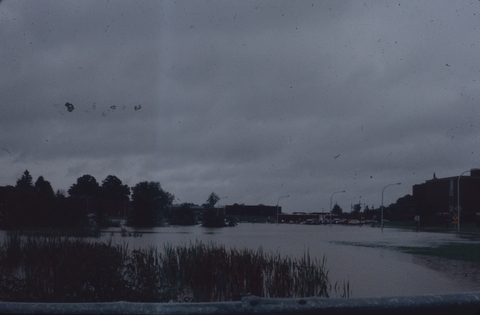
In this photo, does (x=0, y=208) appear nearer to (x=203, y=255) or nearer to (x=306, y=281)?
(x=203, y=255)

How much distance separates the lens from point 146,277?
39.7 ft

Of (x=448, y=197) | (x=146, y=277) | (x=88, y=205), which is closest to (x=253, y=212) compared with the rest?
(x=448, y=197)

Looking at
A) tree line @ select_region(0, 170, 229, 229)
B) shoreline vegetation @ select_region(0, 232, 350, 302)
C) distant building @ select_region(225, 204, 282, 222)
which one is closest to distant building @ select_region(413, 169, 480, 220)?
tree line @ select_region(0, 170, 229, 229)

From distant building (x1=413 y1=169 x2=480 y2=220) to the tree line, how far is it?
42.8 metres

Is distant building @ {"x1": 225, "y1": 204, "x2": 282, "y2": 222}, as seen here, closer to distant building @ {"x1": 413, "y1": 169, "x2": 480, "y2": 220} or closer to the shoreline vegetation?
distant building @ {"x1": 413, "y1": 169, "x2": 480, "y2": 220}

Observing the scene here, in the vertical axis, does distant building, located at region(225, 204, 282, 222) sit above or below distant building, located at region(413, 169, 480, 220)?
below

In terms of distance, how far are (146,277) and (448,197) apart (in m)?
113

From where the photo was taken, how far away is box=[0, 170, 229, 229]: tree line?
4400 cm

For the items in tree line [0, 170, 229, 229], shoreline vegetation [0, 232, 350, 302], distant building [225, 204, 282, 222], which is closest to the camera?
shoreline vegetation [0, 232, 350, 302]

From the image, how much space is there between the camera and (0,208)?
3841 centimetres

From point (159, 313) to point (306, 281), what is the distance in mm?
12816

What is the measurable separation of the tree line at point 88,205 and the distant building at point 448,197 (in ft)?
140

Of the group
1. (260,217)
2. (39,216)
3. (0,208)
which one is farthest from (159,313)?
(260,217)

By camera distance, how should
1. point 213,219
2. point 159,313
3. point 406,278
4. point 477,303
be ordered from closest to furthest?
point 159,313
point 477,303
point 406,278
point 213,219
